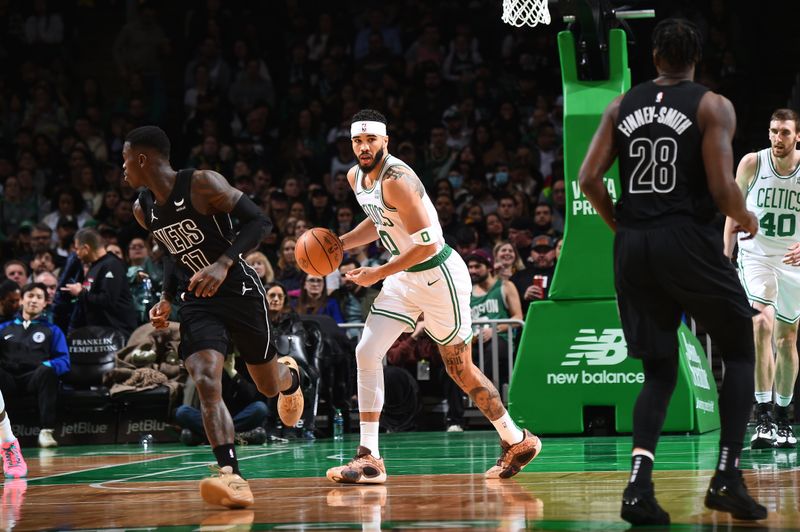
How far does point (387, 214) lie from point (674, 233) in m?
2.68

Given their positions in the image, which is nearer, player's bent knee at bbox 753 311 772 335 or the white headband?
the white headband

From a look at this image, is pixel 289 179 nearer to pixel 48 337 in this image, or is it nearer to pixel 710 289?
pixel 48 337

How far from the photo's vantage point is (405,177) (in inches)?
293

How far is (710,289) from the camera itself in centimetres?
520

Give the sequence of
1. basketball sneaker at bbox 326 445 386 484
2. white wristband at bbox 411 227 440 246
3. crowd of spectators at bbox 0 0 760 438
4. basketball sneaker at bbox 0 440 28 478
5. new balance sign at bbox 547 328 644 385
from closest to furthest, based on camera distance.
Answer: basketball sneaker at bbox 326 445 386 484 → white wristband at bbox 411 227 440 246 → basketball sneaker at bbox 0 440 28 478 → new balance sign at bbox 547 328 644 385 → crowd of spectators at bbox 0 0 760 438

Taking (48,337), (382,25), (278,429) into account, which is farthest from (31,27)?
(278,429)

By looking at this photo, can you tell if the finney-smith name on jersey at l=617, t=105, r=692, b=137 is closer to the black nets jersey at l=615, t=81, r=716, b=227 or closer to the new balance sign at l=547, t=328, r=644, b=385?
the black nets jersey at l=615, t=81, r=716, b=227

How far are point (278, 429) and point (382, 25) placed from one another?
8422mm

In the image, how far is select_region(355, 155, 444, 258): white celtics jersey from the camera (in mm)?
7531

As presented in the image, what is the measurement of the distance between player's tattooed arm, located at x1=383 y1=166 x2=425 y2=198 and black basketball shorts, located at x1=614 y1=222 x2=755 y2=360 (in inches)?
88.0

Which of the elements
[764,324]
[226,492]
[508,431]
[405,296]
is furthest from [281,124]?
[226,492]

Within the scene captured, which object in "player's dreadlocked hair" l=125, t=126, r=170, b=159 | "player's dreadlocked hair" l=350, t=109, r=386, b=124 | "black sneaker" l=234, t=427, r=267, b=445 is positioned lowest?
"black sneaker" l=234, t=427, r=267, b=445

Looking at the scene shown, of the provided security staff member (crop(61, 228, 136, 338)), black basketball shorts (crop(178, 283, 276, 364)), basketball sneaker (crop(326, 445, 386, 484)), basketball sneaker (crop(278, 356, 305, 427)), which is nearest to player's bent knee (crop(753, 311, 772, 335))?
basketball sneaker (crop(326, 445, 386, 484))

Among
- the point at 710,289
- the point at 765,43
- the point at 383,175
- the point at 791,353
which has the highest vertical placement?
the point at 765,43
